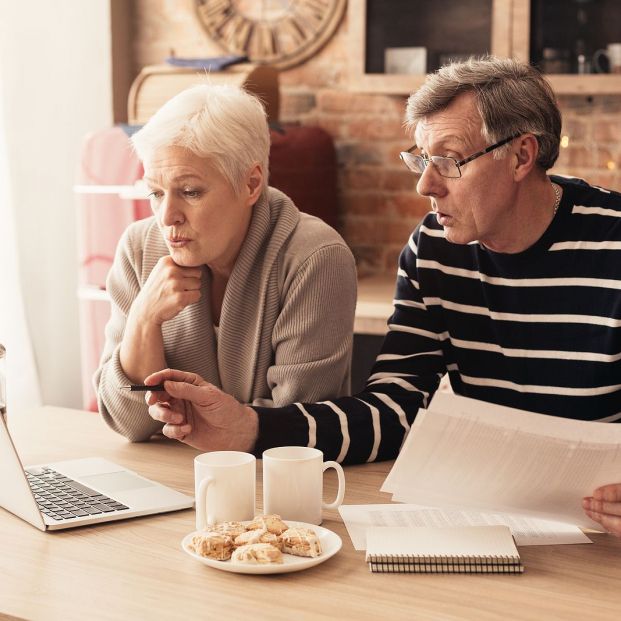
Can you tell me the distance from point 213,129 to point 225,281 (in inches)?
13.1

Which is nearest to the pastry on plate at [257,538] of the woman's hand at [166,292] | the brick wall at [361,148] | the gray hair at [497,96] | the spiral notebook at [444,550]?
the spiral notebook at [444,550]

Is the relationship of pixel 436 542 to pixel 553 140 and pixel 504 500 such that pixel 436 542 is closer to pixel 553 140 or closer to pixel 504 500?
pixel 504 500

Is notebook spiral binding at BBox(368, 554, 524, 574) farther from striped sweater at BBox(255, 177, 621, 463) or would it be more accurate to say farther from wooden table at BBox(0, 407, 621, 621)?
striped sweater at BBox(255, 177, 621, 463)

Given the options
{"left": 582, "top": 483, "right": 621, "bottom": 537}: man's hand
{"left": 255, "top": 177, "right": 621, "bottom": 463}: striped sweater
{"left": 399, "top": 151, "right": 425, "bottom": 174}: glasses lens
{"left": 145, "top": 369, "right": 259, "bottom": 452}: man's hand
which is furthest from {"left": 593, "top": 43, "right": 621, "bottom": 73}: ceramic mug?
{"left": 582, "top": 483, "right": 621, "bottom": 537}: man's hand

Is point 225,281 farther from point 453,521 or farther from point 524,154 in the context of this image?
point 453,521

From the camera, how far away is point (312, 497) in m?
1.39

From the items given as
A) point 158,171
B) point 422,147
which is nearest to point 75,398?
point 158,171

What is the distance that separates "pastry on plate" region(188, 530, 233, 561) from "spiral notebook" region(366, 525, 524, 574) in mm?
173

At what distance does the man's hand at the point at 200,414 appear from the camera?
5.21 feet

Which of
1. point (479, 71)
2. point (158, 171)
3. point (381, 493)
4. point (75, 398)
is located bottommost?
point (75, 398)

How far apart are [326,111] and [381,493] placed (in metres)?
2.48

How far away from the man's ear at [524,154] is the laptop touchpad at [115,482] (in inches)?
33.4

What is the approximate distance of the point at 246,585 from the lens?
3.92 ft

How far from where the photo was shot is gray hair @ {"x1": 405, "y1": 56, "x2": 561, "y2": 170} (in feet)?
5.77
